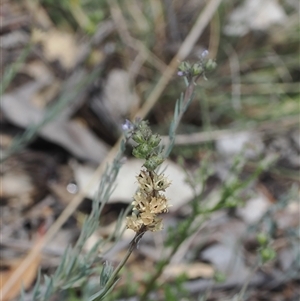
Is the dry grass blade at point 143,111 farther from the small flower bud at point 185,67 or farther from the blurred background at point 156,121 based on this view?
the small flower bud at point 185,67

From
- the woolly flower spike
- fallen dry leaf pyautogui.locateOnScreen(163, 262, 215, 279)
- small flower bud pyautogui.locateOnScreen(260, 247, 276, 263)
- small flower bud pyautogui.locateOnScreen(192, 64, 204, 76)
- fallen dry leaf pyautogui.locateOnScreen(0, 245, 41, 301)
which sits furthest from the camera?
fallen dry leaf pyautogui.locateOnScreen(163, 262, 215, 279)

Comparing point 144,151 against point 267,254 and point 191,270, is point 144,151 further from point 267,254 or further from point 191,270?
point 191,270

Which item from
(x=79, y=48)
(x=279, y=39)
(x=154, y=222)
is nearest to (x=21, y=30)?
(x=79, y=48)

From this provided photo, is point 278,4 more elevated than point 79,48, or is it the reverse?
point 278,4

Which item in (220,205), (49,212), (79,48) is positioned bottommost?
(220,205)

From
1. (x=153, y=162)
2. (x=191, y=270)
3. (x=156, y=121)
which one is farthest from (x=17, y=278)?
(x=153, y=162)

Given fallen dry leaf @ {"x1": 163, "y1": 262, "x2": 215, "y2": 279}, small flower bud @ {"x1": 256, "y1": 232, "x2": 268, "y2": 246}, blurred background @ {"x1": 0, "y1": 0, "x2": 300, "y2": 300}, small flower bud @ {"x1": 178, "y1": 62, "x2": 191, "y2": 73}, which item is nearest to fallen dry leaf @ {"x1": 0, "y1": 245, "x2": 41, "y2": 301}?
blurred background @ {"x1": 0, "y1": 0, "x2": 300, "y2": 300}

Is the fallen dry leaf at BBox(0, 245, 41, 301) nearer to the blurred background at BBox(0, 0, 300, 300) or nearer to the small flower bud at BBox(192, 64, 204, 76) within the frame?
the blurred background at BBox(0, 0, 300, 300)

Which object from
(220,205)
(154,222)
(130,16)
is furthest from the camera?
(130,16)

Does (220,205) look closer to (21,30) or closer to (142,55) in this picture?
(142,55)
